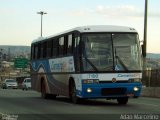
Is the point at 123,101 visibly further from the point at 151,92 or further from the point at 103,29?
the point at 151,92

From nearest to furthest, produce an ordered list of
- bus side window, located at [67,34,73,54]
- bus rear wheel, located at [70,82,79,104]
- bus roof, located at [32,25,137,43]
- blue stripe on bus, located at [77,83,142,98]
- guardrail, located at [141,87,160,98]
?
blue stripe on bus, located at [77,83,142,98], bus roof, located at [32,25,137,43], bus rear wheel, located at [70,82,79,104], bus side window, located at [67,34,73,54], guardrail, located at [141,87,160,98]

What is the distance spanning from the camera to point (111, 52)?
21016 mm

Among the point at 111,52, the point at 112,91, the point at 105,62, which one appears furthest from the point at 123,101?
the point at 111,52

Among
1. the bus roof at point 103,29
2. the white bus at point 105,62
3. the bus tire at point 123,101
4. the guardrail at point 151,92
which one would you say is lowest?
the guardrail at point 151,92

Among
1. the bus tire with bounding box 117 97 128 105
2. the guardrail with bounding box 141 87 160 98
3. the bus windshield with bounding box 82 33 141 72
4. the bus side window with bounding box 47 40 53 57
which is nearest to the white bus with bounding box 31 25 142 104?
the bus windshield with bounding box 82 33 141 72

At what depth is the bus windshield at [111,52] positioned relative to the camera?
2091 cm

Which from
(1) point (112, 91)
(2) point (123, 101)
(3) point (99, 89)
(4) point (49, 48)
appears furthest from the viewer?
(4) point (49, 48)

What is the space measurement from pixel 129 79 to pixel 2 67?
12862 centimetres

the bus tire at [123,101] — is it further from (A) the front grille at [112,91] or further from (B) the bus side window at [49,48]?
(B) the bus side window at [49,48]

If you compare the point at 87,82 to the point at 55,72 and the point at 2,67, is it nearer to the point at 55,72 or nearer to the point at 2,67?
the point at 55,72

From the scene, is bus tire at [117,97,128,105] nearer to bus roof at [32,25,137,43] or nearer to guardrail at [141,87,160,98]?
bus roof at [32,25,137,43]

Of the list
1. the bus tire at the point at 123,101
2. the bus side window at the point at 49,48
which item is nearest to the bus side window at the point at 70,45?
the bus tire at the point at 123,101

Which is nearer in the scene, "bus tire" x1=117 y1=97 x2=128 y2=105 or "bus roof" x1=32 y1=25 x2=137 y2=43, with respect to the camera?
"bus roof" x1=32 y1=25 x2=137 y2=43

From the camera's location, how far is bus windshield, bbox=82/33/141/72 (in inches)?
823
